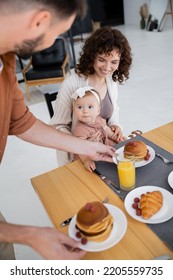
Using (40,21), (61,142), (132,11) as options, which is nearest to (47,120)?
(61,142)

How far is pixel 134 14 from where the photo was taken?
9203mm

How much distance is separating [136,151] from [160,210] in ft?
1.15

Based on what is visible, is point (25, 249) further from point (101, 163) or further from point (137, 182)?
point (137, 182)

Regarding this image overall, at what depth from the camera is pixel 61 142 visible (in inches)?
53.7

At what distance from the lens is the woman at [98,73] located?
178 centimetres

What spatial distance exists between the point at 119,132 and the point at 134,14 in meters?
8.51

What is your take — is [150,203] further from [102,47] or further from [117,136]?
[102,47]

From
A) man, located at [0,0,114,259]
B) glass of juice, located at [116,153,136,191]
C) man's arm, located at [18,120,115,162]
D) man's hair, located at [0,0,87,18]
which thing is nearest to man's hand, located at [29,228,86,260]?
man, located at [0,0,114,259]

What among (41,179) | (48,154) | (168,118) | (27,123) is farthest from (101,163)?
(168,118)

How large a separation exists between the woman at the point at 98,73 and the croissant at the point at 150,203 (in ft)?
2.67

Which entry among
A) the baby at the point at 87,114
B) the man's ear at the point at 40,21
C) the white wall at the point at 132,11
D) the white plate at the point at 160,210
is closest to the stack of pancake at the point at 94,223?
the white plate at the point at 160,210

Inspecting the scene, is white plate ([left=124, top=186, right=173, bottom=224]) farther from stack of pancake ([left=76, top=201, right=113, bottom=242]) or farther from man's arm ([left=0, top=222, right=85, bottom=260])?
man's arm ([left=0, top=222, right=85, bottom=260])

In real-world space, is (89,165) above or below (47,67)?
above

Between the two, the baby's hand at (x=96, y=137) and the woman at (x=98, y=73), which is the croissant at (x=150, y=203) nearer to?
the baby's hand at (x=96, y=137)
